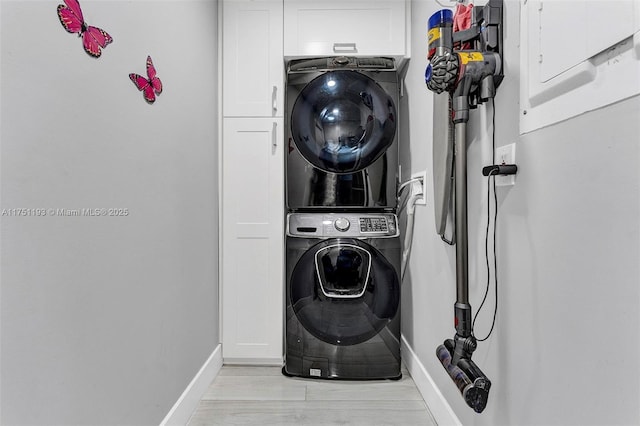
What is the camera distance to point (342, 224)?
6.13 ft

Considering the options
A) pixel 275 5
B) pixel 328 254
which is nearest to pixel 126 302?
pixel 328 254

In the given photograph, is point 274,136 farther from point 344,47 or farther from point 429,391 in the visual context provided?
point 429,391

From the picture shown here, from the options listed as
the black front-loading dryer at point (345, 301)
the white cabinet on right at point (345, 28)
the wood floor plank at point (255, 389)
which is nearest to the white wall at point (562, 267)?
the black front-loading dryer at point (345, 301)

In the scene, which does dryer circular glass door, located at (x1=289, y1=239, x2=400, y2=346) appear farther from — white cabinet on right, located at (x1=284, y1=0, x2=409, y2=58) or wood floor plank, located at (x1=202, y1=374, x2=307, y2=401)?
white cabinet on right, located at (x1=284, y1=0, x2=409, y2=58)

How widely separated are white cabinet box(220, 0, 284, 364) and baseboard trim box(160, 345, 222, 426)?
0.37 ft

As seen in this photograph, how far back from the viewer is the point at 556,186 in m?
0.78

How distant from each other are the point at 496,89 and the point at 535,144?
269 mm

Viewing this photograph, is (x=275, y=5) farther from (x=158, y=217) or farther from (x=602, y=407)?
(x=602, y=407)

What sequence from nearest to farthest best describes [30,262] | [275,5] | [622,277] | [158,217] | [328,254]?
1. [622,277]
2. [30,262]
3. [158,217]
4. [328,254]
5. [275,5]

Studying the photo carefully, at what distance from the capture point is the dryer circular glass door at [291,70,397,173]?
75.7 inches

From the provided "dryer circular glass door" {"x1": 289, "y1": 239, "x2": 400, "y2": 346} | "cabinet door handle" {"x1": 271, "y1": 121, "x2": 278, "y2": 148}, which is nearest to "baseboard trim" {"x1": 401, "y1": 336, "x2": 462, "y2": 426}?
"dryer circular glass door" {"x1": 289, "y1": 239, "x2": 400, "y2": 346}

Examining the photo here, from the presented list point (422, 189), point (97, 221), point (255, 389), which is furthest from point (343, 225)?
point (97, 221)

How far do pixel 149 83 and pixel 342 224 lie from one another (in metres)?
1.11

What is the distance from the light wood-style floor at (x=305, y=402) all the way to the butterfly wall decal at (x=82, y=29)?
149 cm
